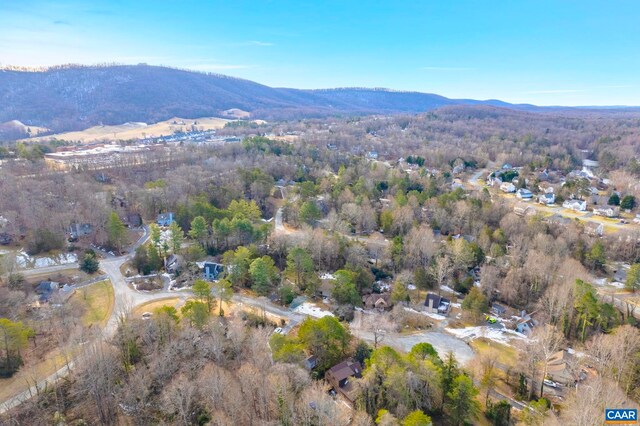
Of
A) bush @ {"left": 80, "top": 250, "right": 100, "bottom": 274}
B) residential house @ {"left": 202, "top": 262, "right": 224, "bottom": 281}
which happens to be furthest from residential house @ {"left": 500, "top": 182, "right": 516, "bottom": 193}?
bush @ {"left": 80, "top": 250, "right": 100, "bottom": 274}

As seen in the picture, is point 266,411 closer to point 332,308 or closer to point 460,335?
point 332,308

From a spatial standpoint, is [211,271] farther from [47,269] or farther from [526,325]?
[526,325]

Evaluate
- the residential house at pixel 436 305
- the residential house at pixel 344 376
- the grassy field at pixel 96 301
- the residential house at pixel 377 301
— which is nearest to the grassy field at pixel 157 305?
the grassy field at pixel 96 301

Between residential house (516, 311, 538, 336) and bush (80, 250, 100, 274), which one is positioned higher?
bush (80, 250, 100, 274)

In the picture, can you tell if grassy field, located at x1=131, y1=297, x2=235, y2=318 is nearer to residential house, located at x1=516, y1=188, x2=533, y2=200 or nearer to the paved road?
the paved road

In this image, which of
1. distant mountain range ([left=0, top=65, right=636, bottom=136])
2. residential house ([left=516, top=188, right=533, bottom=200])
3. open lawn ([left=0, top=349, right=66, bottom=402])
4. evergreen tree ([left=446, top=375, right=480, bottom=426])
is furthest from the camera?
distant mountain range ([left=0, top=65, right=636, bottom=136])

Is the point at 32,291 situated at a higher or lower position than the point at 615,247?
lower

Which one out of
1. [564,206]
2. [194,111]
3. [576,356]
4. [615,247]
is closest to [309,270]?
[576,356]

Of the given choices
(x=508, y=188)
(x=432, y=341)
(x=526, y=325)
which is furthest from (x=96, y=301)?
(x=508, y=188)
